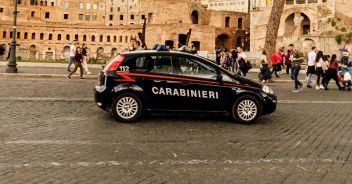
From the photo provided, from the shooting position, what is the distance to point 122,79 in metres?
9.89

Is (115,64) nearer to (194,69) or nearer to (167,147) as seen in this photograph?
(194,69)

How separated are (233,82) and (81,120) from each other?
3450 millimetres

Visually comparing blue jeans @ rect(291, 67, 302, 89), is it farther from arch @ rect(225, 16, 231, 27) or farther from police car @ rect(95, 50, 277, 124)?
arch @ rect(225, 16, 231, 27)

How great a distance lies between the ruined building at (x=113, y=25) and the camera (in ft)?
237

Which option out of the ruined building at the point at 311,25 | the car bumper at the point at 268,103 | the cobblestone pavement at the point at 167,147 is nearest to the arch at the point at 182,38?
the ruined building at the point at 311,25

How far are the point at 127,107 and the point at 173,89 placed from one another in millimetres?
1065

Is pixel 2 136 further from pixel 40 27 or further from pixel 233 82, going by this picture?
pixel 40 27

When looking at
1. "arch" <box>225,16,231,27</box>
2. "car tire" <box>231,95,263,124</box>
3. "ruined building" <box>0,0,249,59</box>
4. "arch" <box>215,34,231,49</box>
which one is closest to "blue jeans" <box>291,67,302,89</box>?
"car tire" <box>231,95,263,124</box>

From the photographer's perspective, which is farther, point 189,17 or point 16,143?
point 189,17

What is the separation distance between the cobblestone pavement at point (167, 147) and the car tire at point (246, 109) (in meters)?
0.25

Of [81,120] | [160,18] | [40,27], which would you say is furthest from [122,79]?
[40,27]

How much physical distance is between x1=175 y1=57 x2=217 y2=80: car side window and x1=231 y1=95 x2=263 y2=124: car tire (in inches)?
31.6

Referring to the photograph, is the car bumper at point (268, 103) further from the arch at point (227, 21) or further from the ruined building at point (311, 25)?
the arch at point (227, 21)

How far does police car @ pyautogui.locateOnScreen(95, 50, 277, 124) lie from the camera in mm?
9898
